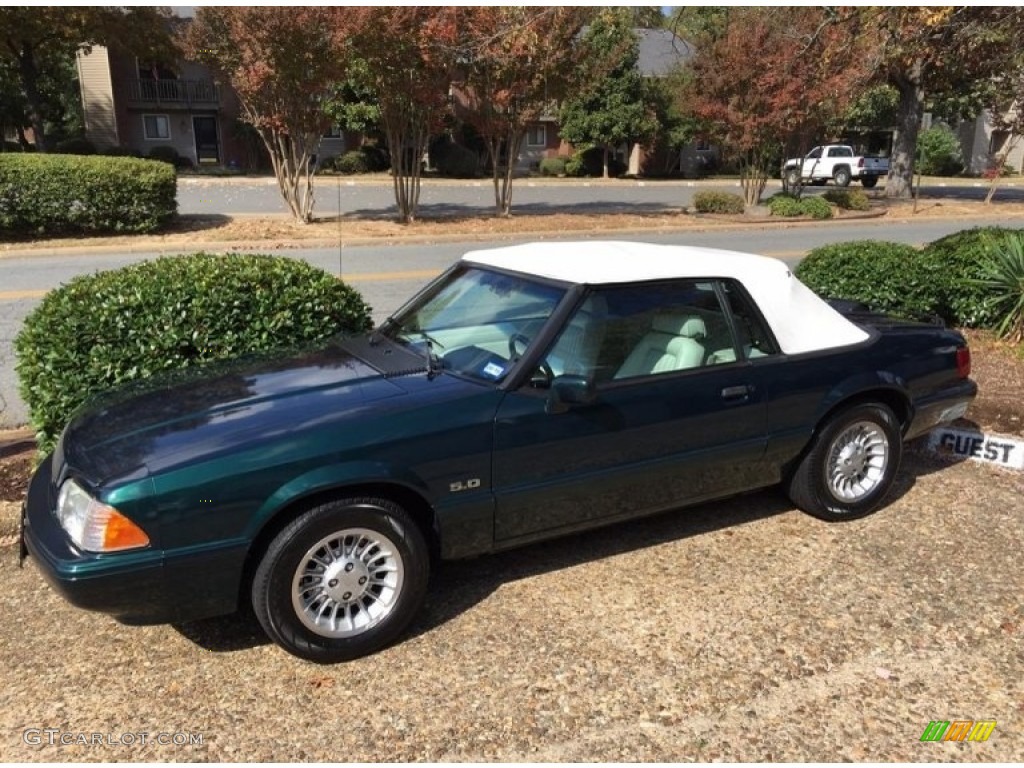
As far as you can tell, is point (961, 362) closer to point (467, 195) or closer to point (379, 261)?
point (379, 261)

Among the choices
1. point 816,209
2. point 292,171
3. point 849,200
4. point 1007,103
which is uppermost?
point 1007,103

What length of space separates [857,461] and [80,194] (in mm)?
15780

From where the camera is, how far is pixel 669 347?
13.0ft

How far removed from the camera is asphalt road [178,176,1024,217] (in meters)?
A: 23.8

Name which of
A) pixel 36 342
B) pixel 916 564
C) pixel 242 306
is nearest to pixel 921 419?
pixel 916 564

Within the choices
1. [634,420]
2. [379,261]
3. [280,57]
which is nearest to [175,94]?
[280,57]

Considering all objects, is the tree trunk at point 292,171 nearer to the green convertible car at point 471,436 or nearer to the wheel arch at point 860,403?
the green convertible car at point 471,436

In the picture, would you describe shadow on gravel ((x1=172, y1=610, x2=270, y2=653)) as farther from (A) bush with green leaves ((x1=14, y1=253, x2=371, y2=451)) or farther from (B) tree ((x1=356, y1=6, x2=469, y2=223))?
(B) tree ((x1=356, y1=6, x2=469, y2=223))

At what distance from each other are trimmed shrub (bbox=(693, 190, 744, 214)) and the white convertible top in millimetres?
20519

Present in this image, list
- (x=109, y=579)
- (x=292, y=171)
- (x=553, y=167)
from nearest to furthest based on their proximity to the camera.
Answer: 1. (x=109, y=579)
2. (x=292, y=171)
3. (x=553, y=167)

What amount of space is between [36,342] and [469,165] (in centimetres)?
3553

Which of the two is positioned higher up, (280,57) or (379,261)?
(280,57)

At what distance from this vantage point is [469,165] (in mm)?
38781

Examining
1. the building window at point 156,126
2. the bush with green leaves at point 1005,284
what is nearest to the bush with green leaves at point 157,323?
the bush with green leaves at point 1005,284
